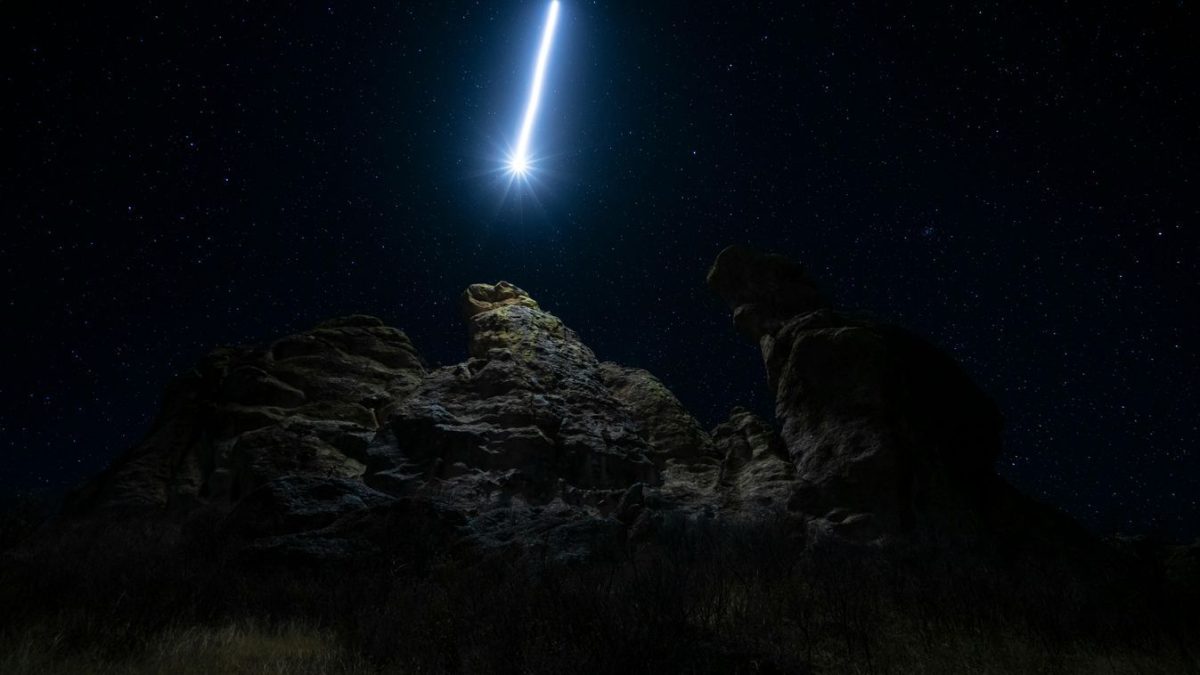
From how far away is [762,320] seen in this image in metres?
21.8

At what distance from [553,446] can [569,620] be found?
1348 cm

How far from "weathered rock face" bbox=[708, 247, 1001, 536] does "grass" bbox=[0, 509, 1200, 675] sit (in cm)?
609

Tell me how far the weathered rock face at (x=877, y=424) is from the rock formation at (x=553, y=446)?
2.3 inches

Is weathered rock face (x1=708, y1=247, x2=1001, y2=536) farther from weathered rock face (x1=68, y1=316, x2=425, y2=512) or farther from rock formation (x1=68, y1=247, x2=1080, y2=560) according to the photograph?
weathered rock face (x1=68, y1=316, x2=425, y2=512)

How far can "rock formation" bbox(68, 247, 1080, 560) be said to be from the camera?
1122cm

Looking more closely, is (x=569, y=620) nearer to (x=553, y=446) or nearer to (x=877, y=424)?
(x=877, y=424)

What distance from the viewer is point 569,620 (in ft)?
16.8

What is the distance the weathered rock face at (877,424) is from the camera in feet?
47.5

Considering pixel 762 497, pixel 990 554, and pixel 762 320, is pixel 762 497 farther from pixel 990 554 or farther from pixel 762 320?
pixel 762 320

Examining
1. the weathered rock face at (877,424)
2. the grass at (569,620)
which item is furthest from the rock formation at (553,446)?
the grass at (569,620)

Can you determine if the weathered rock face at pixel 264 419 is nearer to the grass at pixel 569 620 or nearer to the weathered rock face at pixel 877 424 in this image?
the grass at pixel 569 620

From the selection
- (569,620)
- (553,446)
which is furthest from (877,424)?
(569,620)

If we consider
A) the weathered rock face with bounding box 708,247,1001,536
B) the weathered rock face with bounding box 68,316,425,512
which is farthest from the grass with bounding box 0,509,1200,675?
the weathered rock face with bounding box 68,316,425,512

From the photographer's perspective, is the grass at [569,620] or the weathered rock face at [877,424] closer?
the grass at [569,620]
